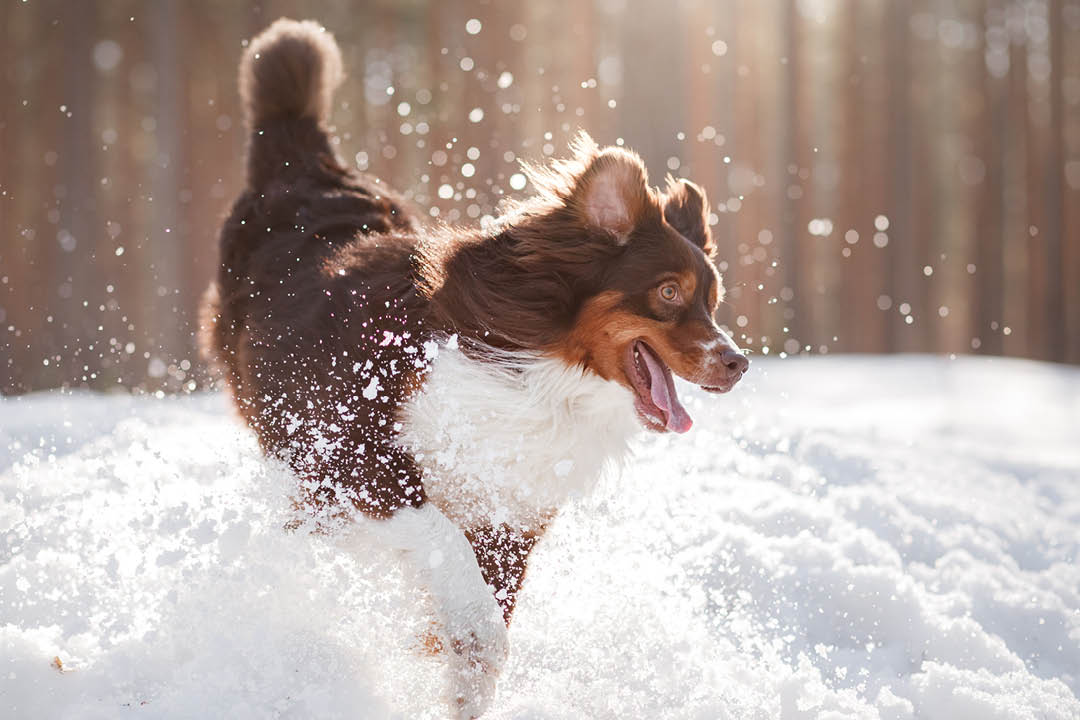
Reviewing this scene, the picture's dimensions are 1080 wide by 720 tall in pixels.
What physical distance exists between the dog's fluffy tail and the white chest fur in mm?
1829

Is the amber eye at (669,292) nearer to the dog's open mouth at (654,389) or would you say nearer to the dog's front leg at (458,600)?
the dog's open mouth at (654,389)

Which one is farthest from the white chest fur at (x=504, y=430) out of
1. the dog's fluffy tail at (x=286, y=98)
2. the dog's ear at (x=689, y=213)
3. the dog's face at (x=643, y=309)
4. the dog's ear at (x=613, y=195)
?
the dog's fluffy tail at (x=286, y=98)

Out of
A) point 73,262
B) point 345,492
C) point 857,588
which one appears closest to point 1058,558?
point 857,588

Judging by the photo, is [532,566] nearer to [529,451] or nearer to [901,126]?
[529,451]

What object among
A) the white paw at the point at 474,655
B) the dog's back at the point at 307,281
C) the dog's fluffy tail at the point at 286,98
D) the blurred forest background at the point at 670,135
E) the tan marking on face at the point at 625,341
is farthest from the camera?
the blurred forest background at the point at 670,135

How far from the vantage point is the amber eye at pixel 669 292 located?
3.10m

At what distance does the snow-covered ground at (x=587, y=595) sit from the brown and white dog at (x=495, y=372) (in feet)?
0.62

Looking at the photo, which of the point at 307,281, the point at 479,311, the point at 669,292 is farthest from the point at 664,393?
the point at 307,281

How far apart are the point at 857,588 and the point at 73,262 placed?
36.6 ft

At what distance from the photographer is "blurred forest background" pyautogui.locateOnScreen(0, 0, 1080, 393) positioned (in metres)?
11.8

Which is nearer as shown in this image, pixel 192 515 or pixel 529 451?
pixel 529 451

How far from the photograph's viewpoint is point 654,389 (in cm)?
312

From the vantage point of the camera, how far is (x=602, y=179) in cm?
315

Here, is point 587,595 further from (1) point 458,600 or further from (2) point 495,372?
(2) point 495,372
